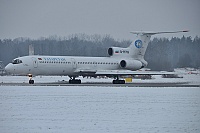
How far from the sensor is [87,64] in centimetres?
4228

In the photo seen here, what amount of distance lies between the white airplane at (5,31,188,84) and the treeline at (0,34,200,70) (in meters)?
14.8

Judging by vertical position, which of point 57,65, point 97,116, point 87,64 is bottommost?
point 97,116

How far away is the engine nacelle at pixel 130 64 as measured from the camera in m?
43.0

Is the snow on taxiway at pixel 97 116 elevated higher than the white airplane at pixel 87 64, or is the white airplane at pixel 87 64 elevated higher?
the white airplane at pixel 87 64

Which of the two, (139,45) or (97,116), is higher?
(139,45)

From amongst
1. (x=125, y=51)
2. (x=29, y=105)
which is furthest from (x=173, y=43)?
(x=29, y=105)

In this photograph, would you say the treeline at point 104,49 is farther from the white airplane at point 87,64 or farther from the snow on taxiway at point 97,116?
the snow on taxiway at point 97,116

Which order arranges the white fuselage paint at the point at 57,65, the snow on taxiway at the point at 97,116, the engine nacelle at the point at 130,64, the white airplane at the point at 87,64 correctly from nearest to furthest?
the snow on taxiway at the point at 97,116
the white fuselage paint at the point at 57,65
the white airplane at the point at 87,64
the engine nacelle at the point at 130,64

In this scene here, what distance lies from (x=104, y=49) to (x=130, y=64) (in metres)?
33.2

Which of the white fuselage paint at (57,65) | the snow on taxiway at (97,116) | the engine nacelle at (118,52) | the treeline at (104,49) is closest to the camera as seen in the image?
the snow on taxiway at (97,116)

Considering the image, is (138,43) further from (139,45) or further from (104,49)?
(104,49)

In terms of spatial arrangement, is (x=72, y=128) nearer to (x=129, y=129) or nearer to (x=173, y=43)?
(x=129, y=129)

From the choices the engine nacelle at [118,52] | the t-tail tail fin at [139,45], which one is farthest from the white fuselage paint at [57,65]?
the t-tail tail fin at [139,45]

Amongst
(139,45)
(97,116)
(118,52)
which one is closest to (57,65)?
(118,52)
